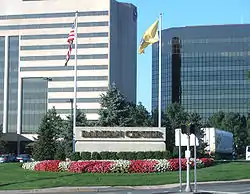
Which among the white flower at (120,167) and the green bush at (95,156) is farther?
the green bush at (95,156)

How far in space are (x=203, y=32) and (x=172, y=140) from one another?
11065cm

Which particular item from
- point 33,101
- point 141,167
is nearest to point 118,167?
point 141,167

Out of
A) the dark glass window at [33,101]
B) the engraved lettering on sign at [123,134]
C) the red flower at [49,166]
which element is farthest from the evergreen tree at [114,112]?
the dark glass window at [33,101]

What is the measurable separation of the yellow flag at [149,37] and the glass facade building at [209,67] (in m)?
101

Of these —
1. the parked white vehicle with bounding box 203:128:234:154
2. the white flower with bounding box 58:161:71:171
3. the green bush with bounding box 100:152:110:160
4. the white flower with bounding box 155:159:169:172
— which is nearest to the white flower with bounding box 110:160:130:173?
the white flower with bounding box 155:159:169:172

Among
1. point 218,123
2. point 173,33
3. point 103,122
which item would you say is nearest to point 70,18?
point 173,33

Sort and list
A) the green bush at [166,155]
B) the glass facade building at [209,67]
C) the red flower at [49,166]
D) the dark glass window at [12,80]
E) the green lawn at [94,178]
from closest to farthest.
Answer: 1. the green lawn at [94,178]
2. the red flower at [49,166]
3. the green bush at [166,155]
4. the dark glass window at [12,80]
5. the glass facade building at [209,67]

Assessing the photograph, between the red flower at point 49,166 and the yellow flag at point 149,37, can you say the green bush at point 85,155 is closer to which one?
the red flower at point 49,166

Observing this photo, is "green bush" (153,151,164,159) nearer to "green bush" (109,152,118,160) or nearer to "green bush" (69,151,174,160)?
"green bush" (69,151,174,160)

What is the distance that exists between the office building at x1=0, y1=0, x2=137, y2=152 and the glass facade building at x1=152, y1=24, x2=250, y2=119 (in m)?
19.0

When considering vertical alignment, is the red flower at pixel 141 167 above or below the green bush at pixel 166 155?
below

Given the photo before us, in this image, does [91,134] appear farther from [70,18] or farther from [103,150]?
[70,18]

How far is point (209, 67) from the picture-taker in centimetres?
14712

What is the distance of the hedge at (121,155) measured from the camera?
38.7 meters
